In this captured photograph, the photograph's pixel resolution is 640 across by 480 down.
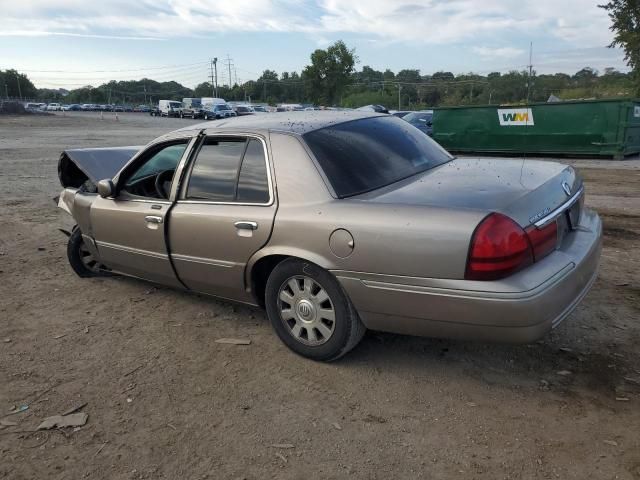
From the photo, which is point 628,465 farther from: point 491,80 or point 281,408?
point 491,80

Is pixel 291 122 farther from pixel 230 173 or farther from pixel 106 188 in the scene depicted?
pixel 106 188

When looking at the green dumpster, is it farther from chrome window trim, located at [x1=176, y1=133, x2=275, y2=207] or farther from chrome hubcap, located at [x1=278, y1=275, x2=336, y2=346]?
chrome hubcap, located at [x1=278, y1=275, x2=336, y2=346]

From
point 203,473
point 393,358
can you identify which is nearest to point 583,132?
point 393,358

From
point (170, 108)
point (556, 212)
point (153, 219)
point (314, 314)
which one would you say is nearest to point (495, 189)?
point (556, 212)

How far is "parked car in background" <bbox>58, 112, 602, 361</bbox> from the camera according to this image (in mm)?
2842

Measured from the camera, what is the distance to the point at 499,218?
111 inches

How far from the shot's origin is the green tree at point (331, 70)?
242 ft

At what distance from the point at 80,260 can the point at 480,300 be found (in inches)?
168

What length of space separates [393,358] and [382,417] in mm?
685

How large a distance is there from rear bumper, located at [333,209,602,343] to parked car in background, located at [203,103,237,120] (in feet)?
162

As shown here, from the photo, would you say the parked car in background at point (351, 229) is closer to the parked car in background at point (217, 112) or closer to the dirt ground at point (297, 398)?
the dirt ground at point (297, 398)

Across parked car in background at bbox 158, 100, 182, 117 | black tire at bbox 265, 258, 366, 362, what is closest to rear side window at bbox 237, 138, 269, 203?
black tire at bbox 265, 258, 366, 362

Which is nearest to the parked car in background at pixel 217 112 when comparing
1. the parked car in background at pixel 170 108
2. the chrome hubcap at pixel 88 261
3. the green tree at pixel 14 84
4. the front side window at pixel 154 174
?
the parked car in background at pixel 170 108

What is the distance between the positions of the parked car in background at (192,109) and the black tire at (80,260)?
51.1m
